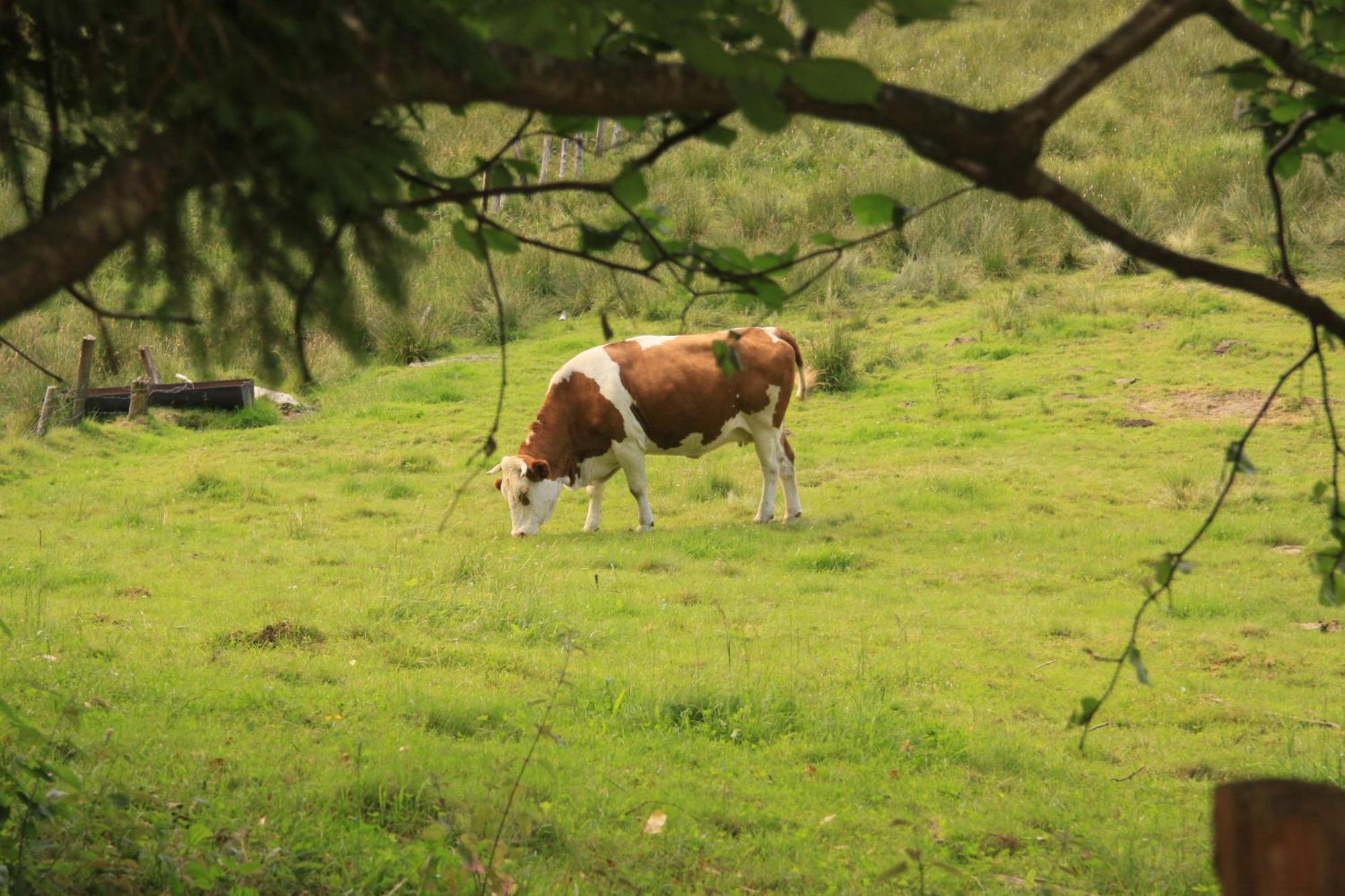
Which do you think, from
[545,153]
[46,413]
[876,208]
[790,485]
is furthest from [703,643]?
[545,153]

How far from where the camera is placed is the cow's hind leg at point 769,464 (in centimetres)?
1318

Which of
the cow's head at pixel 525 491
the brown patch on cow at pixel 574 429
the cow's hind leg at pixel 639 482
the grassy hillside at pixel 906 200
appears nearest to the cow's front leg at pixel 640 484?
the cow's hind leg at pixel 639 482

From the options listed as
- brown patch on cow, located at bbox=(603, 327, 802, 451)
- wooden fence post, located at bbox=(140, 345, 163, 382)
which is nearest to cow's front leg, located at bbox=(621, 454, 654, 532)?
brown patch on cow, located at bbox=(603, 327, 802, 451)

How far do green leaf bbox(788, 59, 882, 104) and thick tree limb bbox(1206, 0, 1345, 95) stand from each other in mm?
936

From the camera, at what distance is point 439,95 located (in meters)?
2.59

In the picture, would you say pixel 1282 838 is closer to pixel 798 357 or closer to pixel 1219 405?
pixel 798 357

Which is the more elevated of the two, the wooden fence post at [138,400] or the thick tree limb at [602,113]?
the wooden fence post at [138,400]

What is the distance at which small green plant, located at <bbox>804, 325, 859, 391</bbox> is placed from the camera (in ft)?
57.3

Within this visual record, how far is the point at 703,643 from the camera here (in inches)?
335

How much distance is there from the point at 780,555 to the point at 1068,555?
7.60 ft

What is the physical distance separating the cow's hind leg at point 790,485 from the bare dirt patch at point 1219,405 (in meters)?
4.61

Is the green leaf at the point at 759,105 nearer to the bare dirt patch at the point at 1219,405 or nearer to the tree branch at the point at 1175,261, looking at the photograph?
the tree branch at the point at 1175,261

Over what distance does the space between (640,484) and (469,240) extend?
380 inches

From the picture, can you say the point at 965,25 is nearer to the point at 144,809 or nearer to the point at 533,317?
the point at 533,317
